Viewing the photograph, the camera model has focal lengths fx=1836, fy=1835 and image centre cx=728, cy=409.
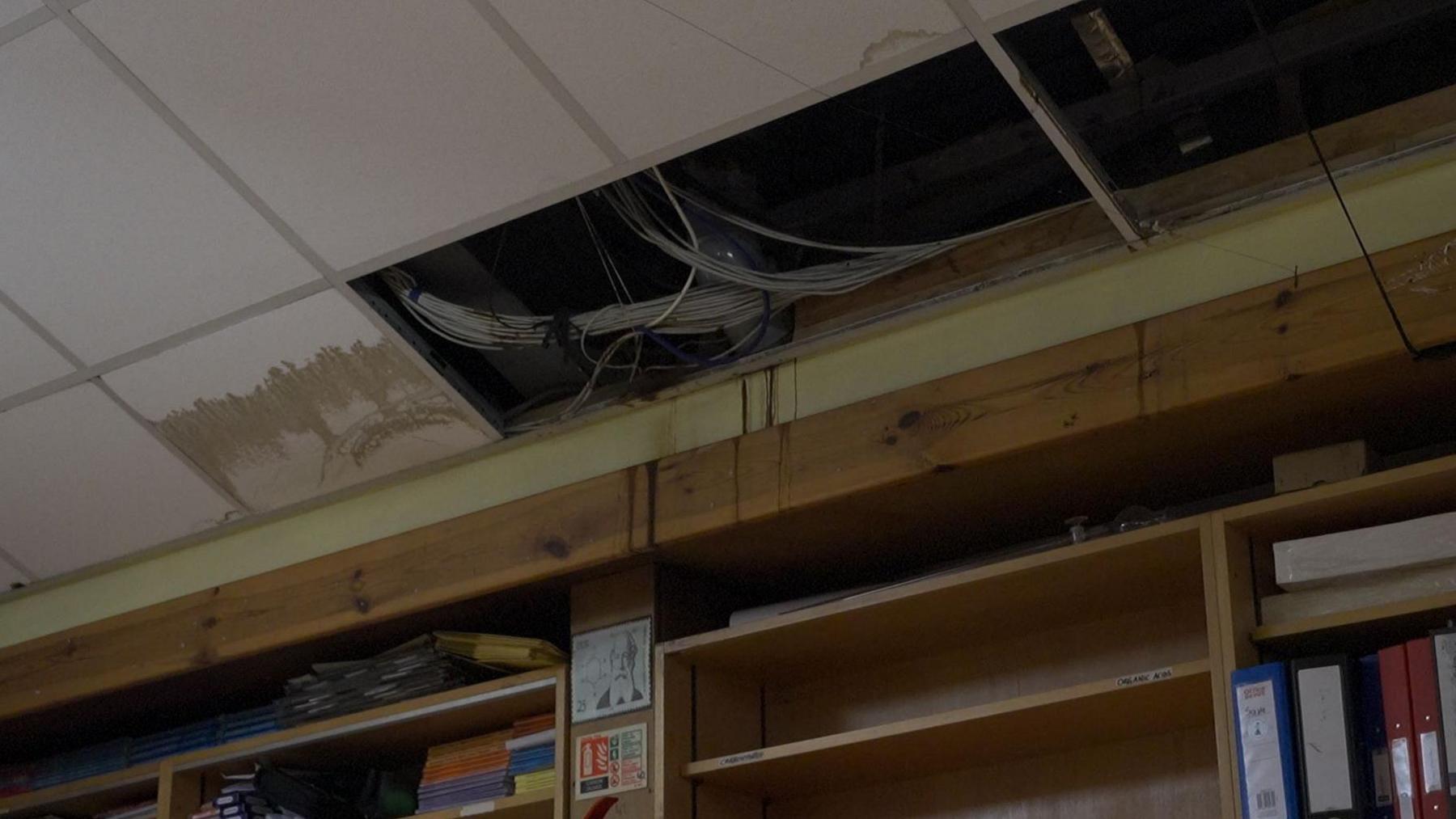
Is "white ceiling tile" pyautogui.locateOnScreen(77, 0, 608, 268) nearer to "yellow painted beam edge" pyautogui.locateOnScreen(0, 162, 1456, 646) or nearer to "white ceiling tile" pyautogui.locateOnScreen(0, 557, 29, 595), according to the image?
"yellow painted beam edge" pyautogui.locateOnScreen(0, 162, 1456, 646)

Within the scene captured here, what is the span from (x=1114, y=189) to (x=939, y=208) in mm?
362

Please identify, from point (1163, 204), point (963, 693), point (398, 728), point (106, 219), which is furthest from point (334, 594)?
point (1163, 204)

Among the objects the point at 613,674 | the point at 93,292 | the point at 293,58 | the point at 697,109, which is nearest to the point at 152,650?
the point at 93,292

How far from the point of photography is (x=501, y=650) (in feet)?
10.5

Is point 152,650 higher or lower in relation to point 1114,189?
lower

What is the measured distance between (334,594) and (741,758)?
0.89 metres

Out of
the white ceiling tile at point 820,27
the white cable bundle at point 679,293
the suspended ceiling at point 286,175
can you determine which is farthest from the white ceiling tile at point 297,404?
the white ceiling tile at point 820,27

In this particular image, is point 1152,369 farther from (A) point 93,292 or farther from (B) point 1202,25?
(A) point 93,292

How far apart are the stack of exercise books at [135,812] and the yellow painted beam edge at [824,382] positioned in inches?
15.4

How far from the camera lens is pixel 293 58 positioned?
275 centimetres

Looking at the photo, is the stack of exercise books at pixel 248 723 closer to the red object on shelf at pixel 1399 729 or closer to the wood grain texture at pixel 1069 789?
the wood grain texture at pixel 1069 789

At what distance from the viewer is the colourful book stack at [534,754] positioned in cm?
312

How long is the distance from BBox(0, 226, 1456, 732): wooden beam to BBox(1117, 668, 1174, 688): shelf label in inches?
13.2

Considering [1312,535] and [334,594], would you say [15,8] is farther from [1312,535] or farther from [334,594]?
[1312,535]
